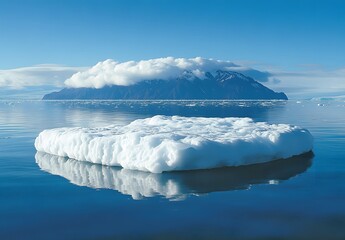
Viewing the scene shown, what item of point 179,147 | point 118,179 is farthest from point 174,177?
point 118,179

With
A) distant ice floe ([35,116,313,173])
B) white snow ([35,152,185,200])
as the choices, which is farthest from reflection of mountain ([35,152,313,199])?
distant ice floe ([35,116,313,173])

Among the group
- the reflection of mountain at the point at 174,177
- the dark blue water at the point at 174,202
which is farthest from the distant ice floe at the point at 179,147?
→ the dark blue water at the point at 174,202

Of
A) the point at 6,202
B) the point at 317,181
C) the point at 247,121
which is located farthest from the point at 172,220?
the point at 247,121

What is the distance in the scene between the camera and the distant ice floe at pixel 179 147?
1766 centimetres

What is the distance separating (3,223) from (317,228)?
876cm

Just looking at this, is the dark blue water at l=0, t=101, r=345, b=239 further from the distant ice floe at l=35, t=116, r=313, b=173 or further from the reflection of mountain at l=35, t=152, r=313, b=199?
the distant ice floe at l=35, t=116, r=313, b=173

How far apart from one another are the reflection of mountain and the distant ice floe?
0.45 m

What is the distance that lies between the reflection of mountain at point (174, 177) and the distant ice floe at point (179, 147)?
0.45m

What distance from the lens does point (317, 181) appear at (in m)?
16.0

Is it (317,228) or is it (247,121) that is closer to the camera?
(317,228)

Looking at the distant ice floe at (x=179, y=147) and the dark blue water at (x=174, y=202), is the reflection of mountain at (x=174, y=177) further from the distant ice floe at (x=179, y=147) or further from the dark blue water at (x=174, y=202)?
the distant ice floe at (x=179, y=147)

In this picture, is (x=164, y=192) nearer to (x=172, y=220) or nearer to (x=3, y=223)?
(x=172, y=220)

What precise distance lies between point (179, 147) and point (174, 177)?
142 cm

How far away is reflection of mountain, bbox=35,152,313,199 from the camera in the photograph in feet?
48.8
